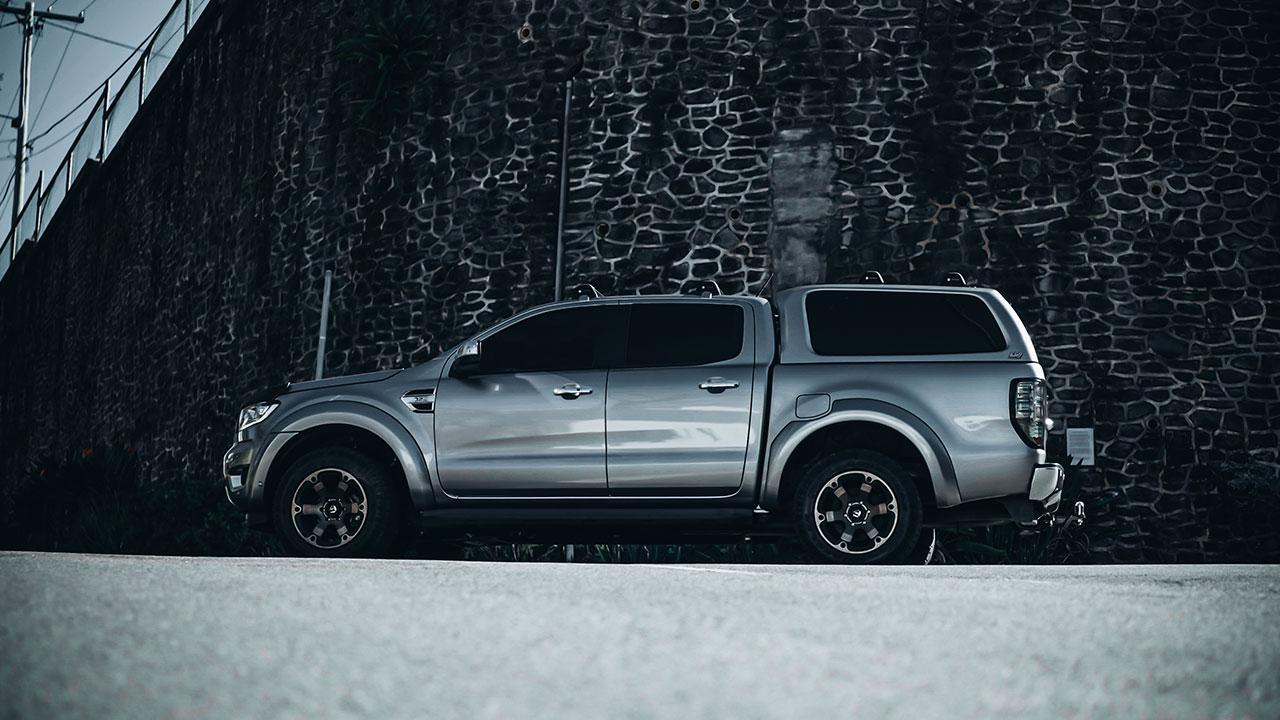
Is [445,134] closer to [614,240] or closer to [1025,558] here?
[614,240]

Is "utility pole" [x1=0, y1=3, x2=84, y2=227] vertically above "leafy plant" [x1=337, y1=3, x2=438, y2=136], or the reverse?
"utility pole" [x1=0, y1=3, x2=84, y2=227]

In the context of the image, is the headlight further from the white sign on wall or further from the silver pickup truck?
the white sign on wall

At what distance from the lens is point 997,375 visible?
27.9 ft

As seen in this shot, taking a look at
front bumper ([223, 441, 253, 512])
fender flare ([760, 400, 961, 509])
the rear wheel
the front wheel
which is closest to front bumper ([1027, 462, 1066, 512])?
fender flare ([760, 400, 961, 509])

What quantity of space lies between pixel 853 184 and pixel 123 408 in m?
16.7

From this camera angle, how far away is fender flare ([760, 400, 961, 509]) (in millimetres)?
8508

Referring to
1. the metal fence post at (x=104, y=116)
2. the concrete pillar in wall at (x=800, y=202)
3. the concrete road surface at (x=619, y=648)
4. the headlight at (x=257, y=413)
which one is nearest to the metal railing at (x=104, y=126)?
the metal fence post at (x=104, y=116)

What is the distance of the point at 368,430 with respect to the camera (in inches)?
364

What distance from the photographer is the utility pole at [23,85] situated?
39781mm

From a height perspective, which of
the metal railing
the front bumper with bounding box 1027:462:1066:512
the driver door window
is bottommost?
the front bumper with bounding box 1027:462:1066:512

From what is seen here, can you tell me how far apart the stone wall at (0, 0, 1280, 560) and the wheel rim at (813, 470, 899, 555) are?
734cm

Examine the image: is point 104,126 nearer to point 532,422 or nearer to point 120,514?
point 120,514

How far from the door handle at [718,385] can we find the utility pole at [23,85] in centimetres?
3679

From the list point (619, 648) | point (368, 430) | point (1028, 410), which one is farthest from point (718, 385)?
point (619, 648)
